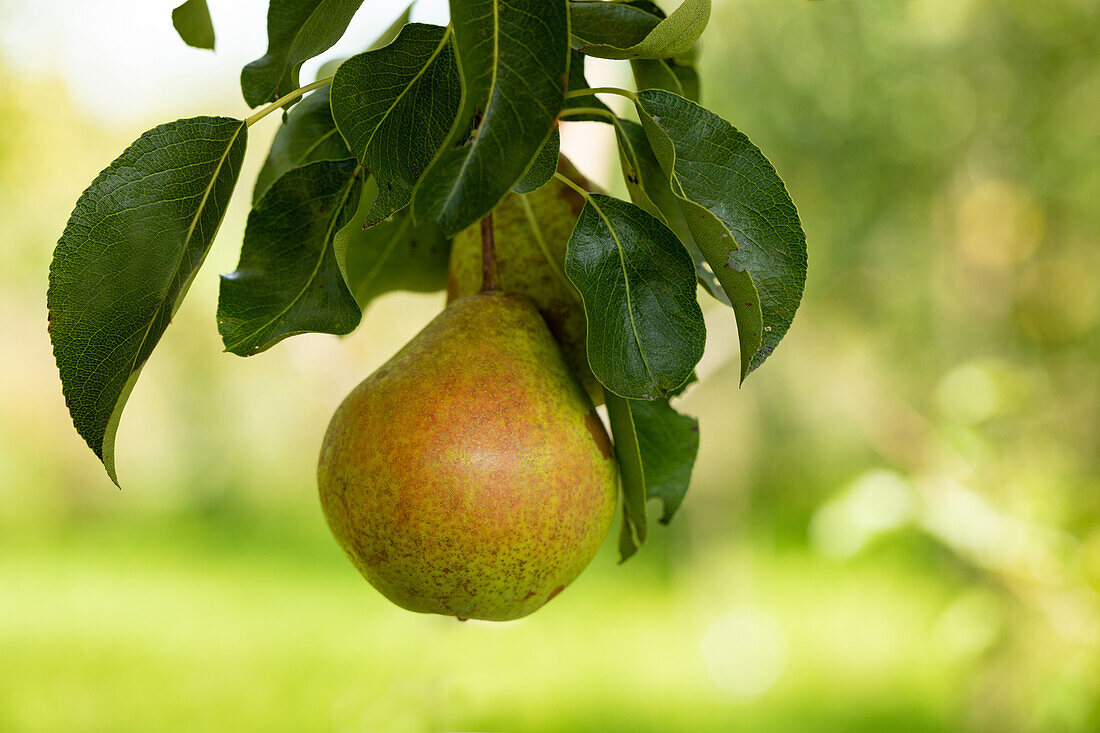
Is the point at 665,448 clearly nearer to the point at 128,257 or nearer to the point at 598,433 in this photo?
the point at 598,433

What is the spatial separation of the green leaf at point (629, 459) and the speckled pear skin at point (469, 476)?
0.01m

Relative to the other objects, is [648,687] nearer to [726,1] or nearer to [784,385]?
[784,385]

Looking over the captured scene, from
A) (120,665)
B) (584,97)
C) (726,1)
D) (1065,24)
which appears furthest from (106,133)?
(584,97)

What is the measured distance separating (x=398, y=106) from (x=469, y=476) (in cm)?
18

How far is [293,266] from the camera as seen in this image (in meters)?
0.49

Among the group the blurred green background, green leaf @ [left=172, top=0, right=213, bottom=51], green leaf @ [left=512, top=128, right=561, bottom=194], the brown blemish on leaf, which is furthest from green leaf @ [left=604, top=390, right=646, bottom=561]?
the blurred green background

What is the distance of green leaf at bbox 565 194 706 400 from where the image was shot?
1.54ft

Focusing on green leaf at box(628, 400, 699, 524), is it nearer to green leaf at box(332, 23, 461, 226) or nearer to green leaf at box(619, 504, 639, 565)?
green leaf at box(619, 504, 639, 565)

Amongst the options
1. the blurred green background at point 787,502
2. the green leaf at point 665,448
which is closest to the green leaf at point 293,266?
the green leaf at point 665,448

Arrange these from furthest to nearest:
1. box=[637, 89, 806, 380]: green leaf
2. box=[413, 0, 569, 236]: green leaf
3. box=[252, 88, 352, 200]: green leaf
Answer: box=[252, 88, 352, 200]: green leaf < box=[637, 89, 806, 380]: green leaf < box=[413, 0, 569, 236]: green leaf

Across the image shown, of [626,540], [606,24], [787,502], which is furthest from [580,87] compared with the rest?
[787,502]

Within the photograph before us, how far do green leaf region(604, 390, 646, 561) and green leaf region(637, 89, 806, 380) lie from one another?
3.8 inches

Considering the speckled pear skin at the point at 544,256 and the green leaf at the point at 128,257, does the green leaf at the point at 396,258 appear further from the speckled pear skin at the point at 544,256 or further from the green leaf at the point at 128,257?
the green leaf at the point at 128,257

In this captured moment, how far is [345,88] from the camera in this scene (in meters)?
0.44
